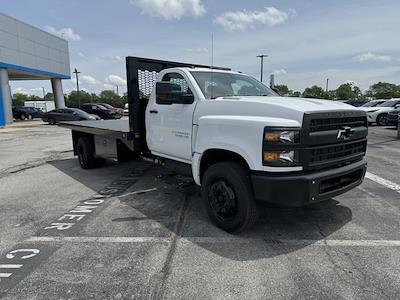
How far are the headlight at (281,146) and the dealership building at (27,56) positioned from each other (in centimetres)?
2870

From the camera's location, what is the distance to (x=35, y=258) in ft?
11.8

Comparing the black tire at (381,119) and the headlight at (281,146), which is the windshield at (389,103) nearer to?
the black tire at (381,119)

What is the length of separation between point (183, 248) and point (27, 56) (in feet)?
104

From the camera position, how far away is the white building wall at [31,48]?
2698cm

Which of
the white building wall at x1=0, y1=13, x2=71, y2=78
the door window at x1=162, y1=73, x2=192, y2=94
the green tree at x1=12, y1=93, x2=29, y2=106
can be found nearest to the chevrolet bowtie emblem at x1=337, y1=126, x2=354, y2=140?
the door window at x1=162, y1=73, x2=192, y2=94

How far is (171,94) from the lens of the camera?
4625mm

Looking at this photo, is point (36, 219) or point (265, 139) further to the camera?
point (36, 219)

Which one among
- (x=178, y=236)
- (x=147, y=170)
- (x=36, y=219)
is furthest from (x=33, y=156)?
(x=178, y=236)

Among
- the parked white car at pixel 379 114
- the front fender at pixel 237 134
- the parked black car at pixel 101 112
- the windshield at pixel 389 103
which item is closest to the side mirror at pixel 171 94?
the front fender at pixel 237 134

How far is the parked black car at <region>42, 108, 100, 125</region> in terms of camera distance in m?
24.8

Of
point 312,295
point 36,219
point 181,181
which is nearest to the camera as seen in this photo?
point 312,295

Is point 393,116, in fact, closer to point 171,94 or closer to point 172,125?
point 172,125

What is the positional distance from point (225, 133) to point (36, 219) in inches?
120

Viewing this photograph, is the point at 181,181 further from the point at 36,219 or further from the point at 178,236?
the point at 36,219
